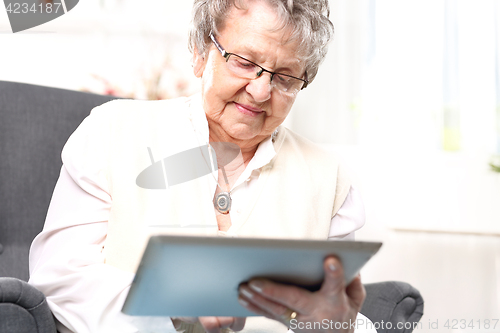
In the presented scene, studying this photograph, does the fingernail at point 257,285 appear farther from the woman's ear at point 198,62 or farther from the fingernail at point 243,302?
the woman's ear at point 198,62

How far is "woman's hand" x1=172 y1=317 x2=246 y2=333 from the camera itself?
3.08 feet

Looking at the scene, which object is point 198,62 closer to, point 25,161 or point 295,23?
point 295,23

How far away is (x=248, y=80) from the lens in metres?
1.18

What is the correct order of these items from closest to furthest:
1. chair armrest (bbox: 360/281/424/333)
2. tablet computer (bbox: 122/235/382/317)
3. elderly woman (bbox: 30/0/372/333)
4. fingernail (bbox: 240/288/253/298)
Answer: tablet computer (bbox: 122/235/382/317) < fingernail (bbox: 240/288/253/298) < elderly woman (bbox: 30/0/372/333) < chair armrest (bbox: 360/281/424/333)

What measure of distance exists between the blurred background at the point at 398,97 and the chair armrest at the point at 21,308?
7.00ft

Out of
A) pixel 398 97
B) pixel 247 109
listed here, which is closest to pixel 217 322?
pixel 247 109

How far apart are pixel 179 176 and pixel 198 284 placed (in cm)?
46

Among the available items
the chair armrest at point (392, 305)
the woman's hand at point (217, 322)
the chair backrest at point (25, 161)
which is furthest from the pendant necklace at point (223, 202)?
the chair backrest at point (25, 161)

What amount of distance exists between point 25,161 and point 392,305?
1.20 meters

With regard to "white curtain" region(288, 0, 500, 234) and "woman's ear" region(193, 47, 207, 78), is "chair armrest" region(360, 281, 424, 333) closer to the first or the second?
"woman's ear" region(193, 47, 207, 78)

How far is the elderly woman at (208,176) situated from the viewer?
1.03 m

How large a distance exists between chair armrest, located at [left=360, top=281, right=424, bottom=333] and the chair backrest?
105cm

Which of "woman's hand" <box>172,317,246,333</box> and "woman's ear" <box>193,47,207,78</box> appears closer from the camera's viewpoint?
"woman's hand" <box>172,317,246,333</box>

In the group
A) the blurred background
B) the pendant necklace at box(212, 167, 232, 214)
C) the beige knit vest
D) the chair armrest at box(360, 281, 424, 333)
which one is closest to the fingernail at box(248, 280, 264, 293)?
the beige knit vest
